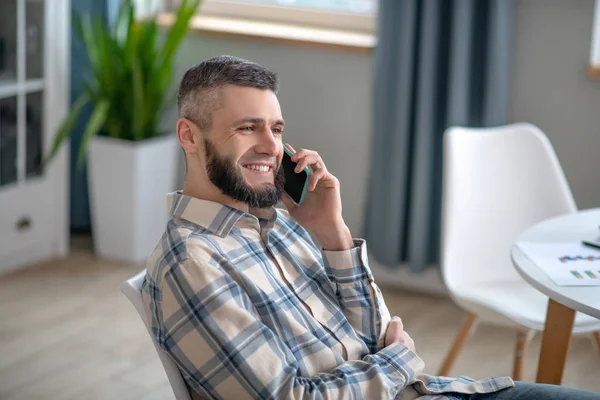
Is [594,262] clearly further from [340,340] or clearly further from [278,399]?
[278,399]

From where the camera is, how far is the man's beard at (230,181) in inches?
65.3

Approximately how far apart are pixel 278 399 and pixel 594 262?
87cm

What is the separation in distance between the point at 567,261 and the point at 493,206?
0.73 m

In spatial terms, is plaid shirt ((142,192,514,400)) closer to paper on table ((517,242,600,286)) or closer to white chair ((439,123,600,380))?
paper on table ((517,242,600,286))

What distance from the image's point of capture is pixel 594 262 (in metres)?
1.99

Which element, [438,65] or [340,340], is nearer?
[340,340]

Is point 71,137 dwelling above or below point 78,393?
above

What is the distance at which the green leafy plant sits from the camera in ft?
11.9

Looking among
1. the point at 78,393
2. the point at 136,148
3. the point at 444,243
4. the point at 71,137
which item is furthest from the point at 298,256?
the point at 71,137

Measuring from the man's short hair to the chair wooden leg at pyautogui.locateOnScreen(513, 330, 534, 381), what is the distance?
3.95 ft

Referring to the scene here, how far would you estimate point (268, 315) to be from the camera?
1599 mm

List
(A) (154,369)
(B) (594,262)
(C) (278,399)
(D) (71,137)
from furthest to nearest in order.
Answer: (D) (71,137) < (A) (154,369) < (B) (594,262) < (C) (278,399)

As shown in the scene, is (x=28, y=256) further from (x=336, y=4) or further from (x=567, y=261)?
(x=567, y=261)

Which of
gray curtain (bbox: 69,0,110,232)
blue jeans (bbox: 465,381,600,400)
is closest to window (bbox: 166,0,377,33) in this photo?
gray curtain (bbox: 69,0,110,232)
